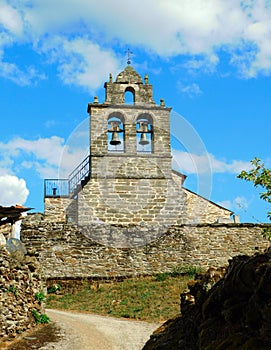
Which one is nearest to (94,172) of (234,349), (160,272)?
(160,272)

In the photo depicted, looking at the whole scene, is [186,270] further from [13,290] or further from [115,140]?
[13,290]

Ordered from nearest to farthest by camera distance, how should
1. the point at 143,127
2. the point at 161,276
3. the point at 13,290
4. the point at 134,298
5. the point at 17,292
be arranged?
1. the point at 13,290
2. the point at 17,292
3. the point at 134,298
4. the point at 161,276
5. the point at 143,127

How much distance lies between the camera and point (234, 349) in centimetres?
330

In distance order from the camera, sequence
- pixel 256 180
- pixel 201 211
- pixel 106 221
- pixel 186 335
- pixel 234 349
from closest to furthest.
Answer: pixel 234 349 → pixel 186 335 → pixel 256 180 → pixel 106 221 → pixel 201 211

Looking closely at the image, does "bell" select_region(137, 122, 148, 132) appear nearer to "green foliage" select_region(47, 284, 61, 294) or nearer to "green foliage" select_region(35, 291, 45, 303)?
"green foliage" select_region(47, 284, 61, 294)

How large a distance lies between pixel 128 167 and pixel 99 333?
12433 mm

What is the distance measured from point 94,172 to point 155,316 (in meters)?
10.0

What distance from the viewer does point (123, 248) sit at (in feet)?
62.1

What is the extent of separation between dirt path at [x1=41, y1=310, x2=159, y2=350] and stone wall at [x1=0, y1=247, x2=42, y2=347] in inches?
35.4

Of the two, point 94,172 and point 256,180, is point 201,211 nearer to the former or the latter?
point 94,172

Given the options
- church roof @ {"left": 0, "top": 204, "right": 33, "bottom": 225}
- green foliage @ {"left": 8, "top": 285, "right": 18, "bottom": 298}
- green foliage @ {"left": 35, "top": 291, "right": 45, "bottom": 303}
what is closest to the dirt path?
green foliage @ {"left": 35, "top": 291, "right": 45, "bottom": 303}

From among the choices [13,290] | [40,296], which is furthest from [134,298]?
[13,290]

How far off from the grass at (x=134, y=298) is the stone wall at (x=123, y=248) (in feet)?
2.32

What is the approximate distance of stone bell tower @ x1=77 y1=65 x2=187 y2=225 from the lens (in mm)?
21734
